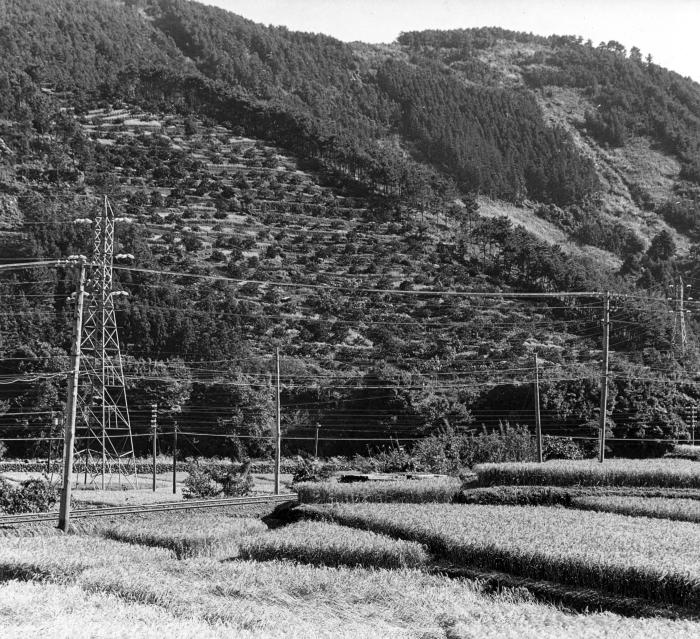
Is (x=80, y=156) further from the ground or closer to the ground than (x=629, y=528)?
further from the ground

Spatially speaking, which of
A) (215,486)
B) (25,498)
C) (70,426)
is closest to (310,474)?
A: (215,486)

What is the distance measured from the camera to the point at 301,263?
333ft

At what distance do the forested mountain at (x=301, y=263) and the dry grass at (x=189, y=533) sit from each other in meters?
36.5

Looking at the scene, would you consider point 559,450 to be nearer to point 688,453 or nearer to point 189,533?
point 688,453

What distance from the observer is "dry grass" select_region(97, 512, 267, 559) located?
20703 millimetres

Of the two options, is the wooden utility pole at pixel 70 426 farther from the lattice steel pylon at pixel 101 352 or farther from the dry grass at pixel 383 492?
the dry grass at pixel 383 492

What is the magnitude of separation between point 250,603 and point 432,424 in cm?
5243

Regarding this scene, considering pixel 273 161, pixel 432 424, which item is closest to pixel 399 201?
pixel 273 161

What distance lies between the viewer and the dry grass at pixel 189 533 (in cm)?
2070

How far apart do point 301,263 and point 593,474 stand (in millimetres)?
72955

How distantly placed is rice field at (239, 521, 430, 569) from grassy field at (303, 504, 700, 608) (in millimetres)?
889

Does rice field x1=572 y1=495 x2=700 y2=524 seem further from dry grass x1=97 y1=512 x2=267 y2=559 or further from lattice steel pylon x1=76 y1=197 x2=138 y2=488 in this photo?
lattice steel pylon x1=76 y1=197 x2=138 y2=488

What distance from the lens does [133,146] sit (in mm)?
129000

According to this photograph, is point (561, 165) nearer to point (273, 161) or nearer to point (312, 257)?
point (273, 161)
